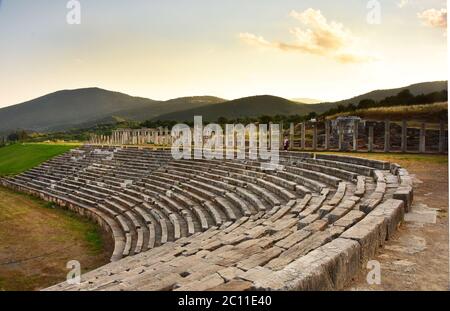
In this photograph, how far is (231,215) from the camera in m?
12.6

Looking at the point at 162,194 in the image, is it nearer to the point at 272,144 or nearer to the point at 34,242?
the point at 34,242

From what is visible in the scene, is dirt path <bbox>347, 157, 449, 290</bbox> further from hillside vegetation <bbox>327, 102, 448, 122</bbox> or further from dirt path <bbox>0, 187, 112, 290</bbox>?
hillside vegetation <bbox>327, 102, 448, 122</bbox>

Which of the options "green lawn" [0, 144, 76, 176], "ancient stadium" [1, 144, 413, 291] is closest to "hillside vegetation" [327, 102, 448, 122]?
"ancient stadium" [1, 144, 413, 291]

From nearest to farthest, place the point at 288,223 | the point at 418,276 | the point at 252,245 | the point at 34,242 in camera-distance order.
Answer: the point at 418,276
the point at 252,245
the point at 288,223
the point at 34,242

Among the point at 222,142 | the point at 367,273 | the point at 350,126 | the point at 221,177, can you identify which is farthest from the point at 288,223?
the point at 222,142

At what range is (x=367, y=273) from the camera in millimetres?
4809

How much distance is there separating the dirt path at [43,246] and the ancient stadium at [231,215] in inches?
36.7

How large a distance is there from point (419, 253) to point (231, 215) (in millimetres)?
7619

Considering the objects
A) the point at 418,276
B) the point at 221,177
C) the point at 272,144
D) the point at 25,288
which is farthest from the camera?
the point at 272,144

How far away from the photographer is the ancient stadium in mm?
4668

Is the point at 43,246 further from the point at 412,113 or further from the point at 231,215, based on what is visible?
the point at 412,113

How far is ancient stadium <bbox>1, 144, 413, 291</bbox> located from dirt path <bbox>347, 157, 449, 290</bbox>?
0.72ft

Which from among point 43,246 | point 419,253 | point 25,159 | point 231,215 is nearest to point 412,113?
point 231,215
